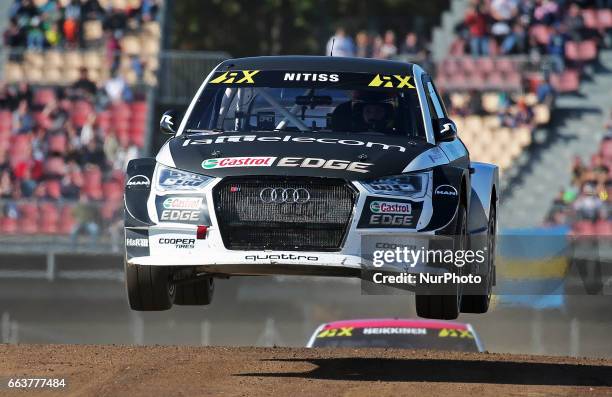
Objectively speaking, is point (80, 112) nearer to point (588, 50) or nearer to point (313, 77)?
point (588, 50)

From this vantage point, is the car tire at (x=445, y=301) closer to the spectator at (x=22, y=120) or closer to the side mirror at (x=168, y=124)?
the side mirror at (x=168, y=124)

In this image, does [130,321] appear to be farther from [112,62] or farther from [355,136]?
[355,136]

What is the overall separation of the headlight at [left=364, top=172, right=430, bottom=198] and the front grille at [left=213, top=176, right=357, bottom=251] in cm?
16

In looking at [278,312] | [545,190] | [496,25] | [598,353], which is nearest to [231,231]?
[598,353]

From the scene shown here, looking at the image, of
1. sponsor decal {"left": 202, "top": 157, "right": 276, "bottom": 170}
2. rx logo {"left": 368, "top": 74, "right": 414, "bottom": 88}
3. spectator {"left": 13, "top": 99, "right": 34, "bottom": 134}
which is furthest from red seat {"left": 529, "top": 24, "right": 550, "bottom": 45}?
sponsor decal {"left": 202, "top": 157, "right": 276, "bottom": 170}

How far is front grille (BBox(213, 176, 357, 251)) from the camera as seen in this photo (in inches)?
322

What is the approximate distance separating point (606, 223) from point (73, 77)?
1253cm

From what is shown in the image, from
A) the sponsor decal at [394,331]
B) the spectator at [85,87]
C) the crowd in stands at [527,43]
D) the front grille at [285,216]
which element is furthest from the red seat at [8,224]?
the front grille at [285,216]

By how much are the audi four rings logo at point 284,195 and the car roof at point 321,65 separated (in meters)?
1.72

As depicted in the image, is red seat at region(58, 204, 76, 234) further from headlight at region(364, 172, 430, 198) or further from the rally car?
headlight at region(364, 172, 430, 198)

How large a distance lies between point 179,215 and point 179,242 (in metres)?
0.16

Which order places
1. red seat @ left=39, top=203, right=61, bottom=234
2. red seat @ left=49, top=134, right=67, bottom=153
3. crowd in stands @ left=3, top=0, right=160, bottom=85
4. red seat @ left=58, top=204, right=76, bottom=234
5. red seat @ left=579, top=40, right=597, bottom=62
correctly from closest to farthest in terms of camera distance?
1. red seat @ left=58, top=204, right=76, bottom=234
2. red seat @ left=39, top=203, right=61, bottom=234
3. red seat @ left=49, top=134, right=67, bottom=153
4. red seat @ left=579, top=40, right=597, bottom=62
5. crowd in stands @ left=3, top=0, right=160, bottom=85

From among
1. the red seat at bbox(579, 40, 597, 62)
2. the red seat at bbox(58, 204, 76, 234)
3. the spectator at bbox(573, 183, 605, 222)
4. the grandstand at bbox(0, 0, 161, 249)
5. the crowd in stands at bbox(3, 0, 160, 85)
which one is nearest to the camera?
the spectator at bbox(573, 183, 605, 222)

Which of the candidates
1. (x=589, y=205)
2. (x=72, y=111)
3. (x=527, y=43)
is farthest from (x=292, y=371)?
(x=527, y=43)
